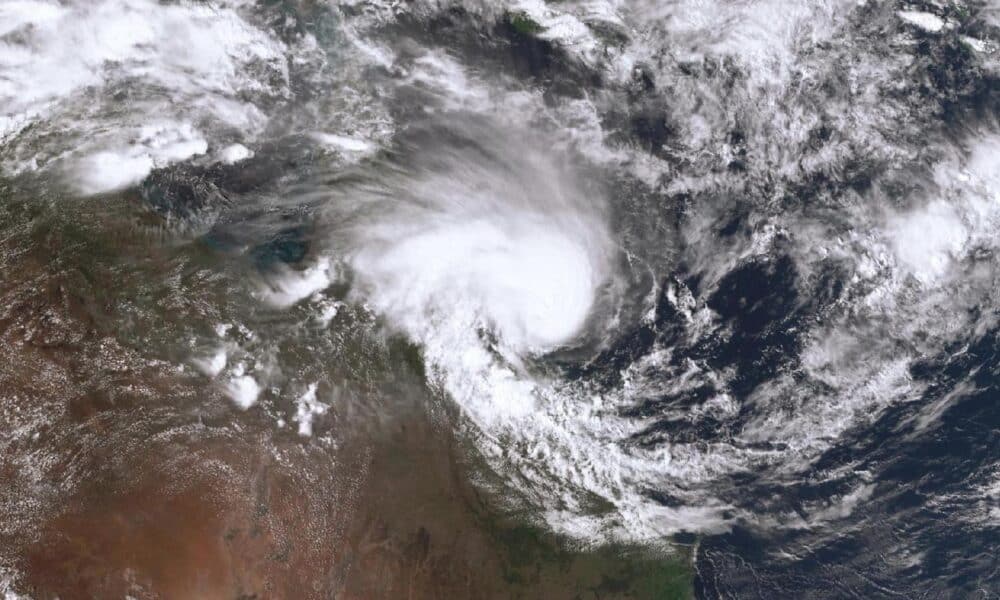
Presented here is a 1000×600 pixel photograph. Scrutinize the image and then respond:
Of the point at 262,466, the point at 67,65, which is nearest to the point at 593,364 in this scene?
the point at 262,466

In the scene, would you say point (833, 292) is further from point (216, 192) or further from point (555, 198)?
point (216, 192)

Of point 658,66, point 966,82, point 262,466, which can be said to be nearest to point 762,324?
point 658,66

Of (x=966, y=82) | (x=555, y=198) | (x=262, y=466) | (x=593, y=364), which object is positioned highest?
(x=966, y=82)

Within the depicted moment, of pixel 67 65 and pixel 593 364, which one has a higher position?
pixel 67 65

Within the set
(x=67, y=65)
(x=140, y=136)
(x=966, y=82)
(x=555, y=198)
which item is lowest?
(x=140, y=136)

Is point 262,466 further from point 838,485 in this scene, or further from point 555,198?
point 838,485

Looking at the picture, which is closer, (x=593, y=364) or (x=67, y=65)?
(x=67, y=65)
